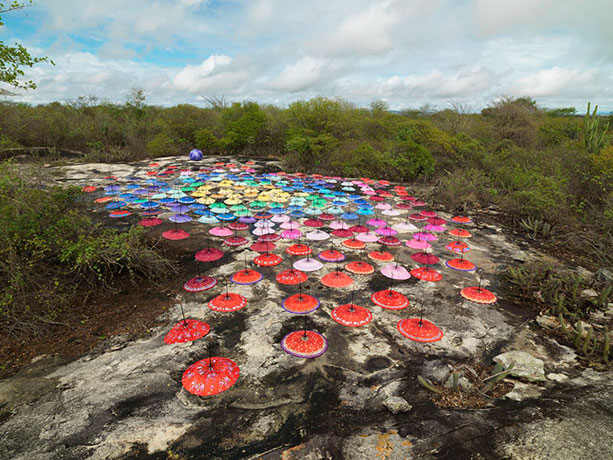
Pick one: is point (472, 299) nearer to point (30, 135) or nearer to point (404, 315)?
point (404, 315)

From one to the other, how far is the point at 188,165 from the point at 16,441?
17.0 metres

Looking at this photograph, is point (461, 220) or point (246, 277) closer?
point (246, 277)

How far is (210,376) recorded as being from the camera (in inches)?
150

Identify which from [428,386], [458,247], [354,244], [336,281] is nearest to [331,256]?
[354,244]

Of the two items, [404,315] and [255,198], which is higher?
[255,198]

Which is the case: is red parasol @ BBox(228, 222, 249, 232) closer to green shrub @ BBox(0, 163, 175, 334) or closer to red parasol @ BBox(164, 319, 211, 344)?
green shrub @ BBox(0, 163, 175, 334)

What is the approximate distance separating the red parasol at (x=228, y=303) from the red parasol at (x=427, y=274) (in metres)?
3.82

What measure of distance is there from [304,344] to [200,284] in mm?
2568

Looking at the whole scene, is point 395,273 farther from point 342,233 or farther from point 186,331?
point 186,331

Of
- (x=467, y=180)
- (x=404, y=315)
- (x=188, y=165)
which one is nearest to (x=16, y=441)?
(x=404, y=315)

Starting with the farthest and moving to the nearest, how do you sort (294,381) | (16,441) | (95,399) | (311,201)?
1. (311,201)
2. (294,381)
3. (95,399)
4. (16,441)

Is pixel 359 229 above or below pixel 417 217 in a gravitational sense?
below

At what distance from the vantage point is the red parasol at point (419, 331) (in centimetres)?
474

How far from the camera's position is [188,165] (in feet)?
60.7
